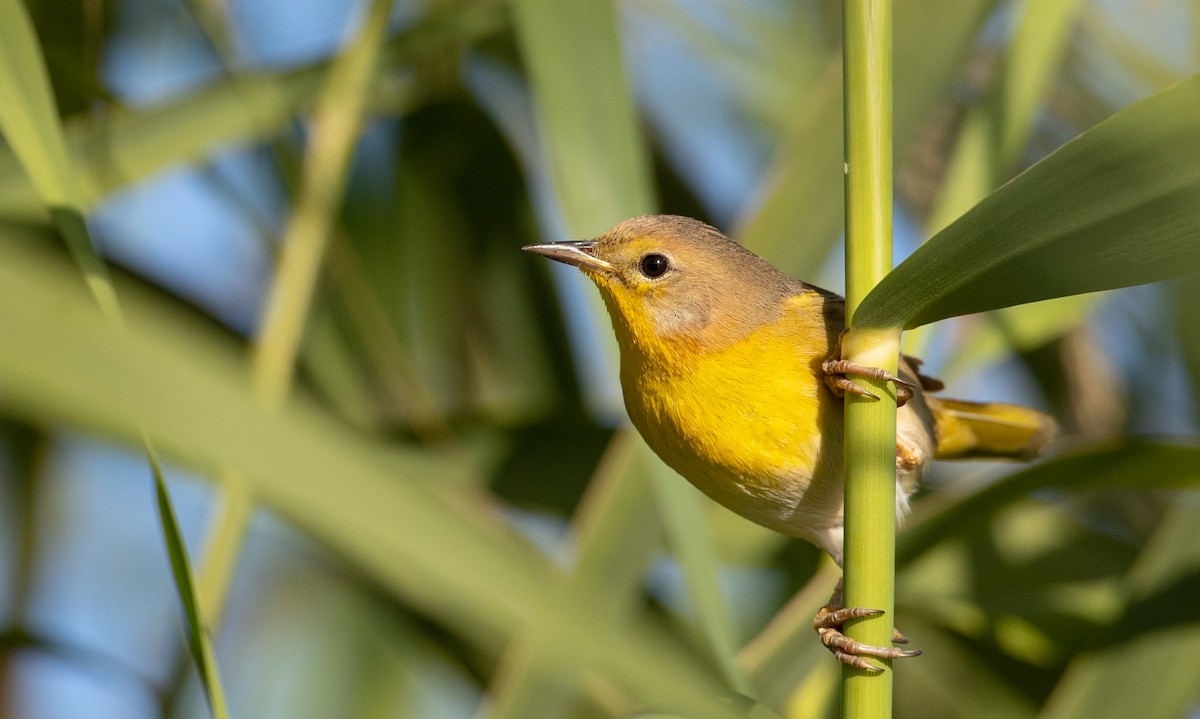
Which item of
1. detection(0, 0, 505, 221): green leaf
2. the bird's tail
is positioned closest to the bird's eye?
the bird's tail

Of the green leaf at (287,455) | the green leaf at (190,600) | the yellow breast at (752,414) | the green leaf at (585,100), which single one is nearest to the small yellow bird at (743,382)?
the yellow breast at (752,414)

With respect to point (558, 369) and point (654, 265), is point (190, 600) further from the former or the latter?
point (558, 369)

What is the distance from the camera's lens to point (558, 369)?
271 cm

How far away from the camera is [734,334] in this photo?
1.85 metres

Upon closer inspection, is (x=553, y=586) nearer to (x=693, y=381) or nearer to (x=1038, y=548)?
(x=693, y=381)

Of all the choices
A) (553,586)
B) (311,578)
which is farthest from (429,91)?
(553,586)

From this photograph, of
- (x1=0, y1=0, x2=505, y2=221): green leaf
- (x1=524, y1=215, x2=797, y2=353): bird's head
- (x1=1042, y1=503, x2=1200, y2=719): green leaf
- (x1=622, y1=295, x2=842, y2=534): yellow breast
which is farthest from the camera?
(x1=0, y1=0, x2=505, y2=221): green leaf

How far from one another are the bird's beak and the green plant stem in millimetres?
904

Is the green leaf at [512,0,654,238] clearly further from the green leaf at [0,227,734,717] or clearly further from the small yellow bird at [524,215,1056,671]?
the green leaf at [0,227,734,717]

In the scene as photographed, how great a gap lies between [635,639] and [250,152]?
176cm

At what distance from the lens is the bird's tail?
7.08ft

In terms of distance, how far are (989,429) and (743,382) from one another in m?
0.71

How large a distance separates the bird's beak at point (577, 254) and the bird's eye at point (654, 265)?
0.06 meters

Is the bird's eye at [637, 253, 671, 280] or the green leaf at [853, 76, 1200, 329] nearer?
the green leaf at [853, 76, 1200, 329]
